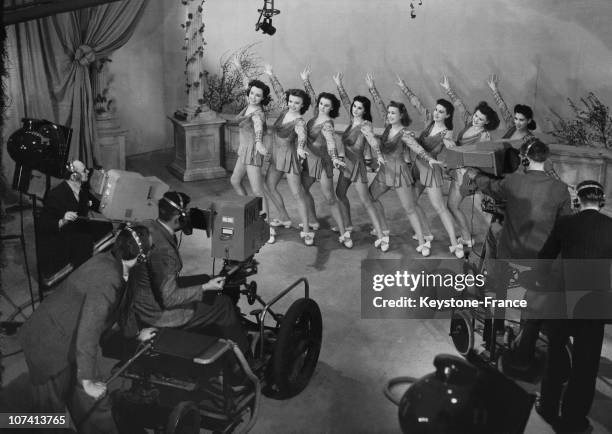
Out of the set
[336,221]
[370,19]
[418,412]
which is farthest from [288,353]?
[370,19]

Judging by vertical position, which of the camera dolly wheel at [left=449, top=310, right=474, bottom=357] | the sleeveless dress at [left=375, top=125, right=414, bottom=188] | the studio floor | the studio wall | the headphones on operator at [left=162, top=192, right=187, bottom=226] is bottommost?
the studio floor

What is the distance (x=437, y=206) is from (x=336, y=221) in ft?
3.09

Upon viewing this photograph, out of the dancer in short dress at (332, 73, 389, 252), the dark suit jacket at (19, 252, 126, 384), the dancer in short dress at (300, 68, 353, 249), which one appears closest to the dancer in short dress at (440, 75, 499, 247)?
the dancer in short dress at (332, 73, 389, 252)

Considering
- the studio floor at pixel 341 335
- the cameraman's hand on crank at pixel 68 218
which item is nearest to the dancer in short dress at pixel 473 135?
the studio floor at pixel 341 335

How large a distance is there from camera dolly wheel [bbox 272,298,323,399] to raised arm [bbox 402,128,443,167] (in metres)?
2.38

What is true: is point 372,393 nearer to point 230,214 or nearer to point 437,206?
point 230,214

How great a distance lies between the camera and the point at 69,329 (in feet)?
12.5

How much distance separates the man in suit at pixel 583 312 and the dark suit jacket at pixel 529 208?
1.34 feet

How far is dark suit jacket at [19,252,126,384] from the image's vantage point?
3795 millimetres

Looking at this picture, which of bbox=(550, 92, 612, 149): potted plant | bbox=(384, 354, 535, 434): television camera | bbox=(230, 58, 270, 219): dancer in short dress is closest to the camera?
bbox=(384, 354, 535, 434): television camera

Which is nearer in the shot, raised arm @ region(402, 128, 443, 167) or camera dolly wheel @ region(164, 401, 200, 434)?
camera dolly wheel @ region(164, 401, 200, 434)

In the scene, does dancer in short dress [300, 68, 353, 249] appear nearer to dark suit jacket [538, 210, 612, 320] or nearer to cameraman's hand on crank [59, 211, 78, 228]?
cameraman's hand on crank [59, 211, 78, 228]

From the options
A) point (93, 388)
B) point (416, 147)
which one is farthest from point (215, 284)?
point (416, 147)

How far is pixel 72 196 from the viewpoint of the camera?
5652 mm
